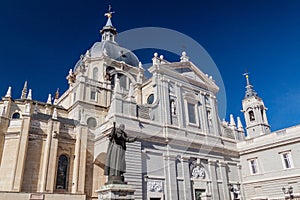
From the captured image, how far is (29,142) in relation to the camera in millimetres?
20469

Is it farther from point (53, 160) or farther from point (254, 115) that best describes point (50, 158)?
point (254, 115)

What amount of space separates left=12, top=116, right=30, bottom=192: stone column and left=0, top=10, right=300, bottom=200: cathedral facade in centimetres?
7

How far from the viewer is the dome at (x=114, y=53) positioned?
3788 cm

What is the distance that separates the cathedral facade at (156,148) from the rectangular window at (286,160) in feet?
0.28

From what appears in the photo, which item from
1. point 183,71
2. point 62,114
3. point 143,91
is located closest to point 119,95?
point 143,91

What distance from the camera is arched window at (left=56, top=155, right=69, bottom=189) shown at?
20.8 metres

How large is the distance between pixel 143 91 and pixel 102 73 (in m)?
9.52

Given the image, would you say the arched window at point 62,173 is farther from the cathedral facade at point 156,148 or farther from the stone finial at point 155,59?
the stone finial at point 155,59

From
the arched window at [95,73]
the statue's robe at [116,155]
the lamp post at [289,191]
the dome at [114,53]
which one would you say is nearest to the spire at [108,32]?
the dome at [114,53]

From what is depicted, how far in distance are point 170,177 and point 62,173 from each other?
28.9 feet

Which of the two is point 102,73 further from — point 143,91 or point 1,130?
point 1,130

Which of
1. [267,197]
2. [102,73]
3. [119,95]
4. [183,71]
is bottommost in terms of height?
[267,197]

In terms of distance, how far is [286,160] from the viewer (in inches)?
893

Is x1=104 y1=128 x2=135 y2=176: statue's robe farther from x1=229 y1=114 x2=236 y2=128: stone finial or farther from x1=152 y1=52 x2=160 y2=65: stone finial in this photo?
x1=229 y1=114 x2=236 y2=128: stone finial
